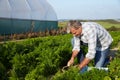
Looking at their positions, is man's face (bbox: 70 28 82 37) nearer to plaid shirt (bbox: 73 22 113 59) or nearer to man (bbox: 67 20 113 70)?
man (bbox: 67 20 113 70)

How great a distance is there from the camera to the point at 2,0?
966 inches

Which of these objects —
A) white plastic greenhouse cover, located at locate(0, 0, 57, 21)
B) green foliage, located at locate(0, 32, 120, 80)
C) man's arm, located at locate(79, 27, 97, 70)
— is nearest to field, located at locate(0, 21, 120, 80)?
green foliage, located at locate(0, 32, 120, 80)

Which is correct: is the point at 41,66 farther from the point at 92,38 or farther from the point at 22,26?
the point at 22,26

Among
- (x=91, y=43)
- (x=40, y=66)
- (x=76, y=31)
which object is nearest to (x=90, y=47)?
(x=91, y=43)

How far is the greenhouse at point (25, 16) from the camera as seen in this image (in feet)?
78.2

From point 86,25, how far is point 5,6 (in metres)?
18.8

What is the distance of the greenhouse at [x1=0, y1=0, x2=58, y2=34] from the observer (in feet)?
78.2

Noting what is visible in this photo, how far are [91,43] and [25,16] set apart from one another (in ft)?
64.0

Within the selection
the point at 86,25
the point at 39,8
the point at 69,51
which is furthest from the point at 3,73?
the point at 39,8

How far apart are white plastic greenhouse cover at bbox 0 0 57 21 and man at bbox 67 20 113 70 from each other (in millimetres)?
17152

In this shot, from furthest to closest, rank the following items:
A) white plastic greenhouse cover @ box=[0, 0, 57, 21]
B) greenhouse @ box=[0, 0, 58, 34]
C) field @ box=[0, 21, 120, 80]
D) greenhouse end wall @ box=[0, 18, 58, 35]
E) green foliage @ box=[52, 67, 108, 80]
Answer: white plastic greenhouse cover @ box=[0, 0, 57, 21], greenhouse @ box=[0, 0, 58, 34], greenhouse end wall @ box=[0, 18, 58, 35], field @ box=[0, 21, 120, 80], green foliage @ box=[52, 67, 108, 80]

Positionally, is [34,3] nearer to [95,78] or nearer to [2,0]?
[2,0]

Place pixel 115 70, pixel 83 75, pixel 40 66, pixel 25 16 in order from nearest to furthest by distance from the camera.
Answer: pixel 83 75 → pixel 115 70 → pixel 40 66 → pixel 25 16

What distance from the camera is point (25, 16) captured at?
25.5 meters
